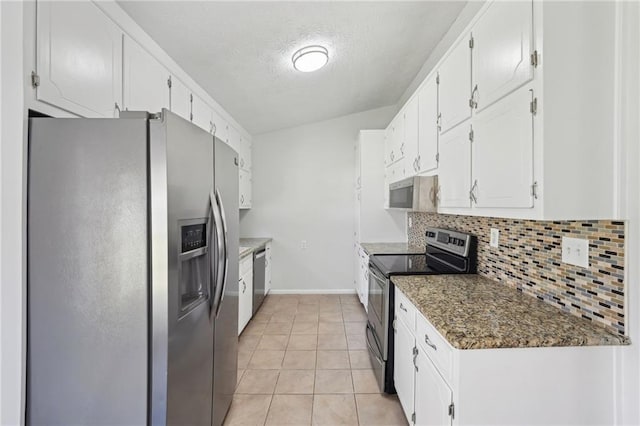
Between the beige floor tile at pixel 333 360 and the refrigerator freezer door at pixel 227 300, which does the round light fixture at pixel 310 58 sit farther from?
the beige floor tile at pixel 333 360

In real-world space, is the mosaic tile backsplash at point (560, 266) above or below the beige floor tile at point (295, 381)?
above

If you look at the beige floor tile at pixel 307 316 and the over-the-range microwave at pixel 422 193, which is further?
the beige floor tile at pixel 307 316

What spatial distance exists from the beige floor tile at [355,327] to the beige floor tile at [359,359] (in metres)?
0.41

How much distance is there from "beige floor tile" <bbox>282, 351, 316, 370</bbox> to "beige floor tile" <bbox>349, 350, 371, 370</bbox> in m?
0.34

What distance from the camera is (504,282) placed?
1.68m

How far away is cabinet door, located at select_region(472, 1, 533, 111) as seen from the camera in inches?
42.6

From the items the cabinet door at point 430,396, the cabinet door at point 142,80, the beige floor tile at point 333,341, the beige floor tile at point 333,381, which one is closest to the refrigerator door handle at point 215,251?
the cabinet door at point 142,80

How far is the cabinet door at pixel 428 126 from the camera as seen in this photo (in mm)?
1983

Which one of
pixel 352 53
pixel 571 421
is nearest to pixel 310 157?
pixel 352 53

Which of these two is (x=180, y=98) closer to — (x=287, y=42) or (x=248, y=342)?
(x=287, y=42)

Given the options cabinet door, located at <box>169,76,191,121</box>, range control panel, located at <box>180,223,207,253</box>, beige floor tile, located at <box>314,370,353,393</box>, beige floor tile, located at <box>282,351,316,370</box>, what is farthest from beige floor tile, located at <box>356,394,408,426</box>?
cabinet door, located at <box>169,76,191,121</box>

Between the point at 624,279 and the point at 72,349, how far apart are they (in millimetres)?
2034

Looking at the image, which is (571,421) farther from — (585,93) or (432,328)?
(585,93)
